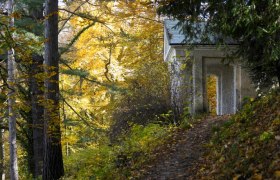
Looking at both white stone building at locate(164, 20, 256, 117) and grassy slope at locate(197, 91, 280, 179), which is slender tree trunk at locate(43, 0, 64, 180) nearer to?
white stone building at locate(164, 20, 256, 117)

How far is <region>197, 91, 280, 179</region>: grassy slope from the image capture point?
5602 mm

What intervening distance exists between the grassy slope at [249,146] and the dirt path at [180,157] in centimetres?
36

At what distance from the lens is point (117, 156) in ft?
35.3

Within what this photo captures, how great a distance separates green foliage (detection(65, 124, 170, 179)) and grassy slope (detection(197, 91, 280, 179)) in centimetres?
229

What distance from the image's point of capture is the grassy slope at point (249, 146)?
5602 millimetres

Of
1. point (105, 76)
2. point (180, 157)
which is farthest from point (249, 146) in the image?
point (105, 76)

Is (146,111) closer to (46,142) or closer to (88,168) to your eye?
(88,168)

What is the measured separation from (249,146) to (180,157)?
8.02 feet

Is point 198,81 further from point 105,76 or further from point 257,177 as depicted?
point 257,177

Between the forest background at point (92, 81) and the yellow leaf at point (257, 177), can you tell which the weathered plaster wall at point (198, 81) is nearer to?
the forest background at point (92, 81)

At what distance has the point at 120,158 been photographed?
10461 millimetres

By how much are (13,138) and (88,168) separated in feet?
9.30

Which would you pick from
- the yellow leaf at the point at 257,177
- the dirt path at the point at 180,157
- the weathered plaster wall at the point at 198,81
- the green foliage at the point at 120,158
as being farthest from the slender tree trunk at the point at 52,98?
the yellow leaf at the point at 257,177

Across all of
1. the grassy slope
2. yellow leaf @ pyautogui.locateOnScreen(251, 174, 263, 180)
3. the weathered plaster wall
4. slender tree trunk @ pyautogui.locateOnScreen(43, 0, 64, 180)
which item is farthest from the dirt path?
slender tree trunk @ pyautogui.locateOnScreen(43, 0, 64, 180)
